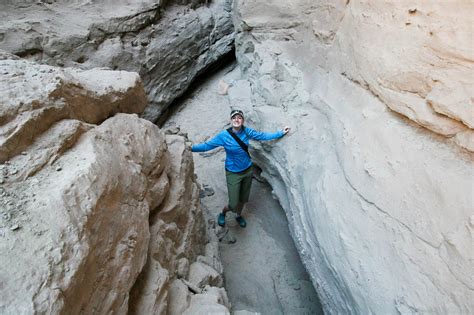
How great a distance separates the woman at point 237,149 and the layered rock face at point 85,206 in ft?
3.76

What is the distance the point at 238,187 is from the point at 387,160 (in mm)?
2473

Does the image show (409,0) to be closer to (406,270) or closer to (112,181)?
(406,270)

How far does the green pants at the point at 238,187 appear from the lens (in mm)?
4711

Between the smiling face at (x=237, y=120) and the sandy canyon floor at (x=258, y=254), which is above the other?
the smiling face at (x=237, y=120)

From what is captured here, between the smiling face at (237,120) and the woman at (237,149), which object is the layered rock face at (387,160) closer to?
the woman at (237,149)

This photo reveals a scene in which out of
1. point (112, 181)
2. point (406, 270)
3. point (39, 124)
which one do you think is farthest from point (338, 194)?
point (39, 124)

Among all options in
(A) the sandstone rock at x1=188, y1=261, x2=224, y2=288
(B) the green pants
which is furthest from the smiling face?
(A) the sandstone rock at x1=188, y1=261, x2=224, y2=288

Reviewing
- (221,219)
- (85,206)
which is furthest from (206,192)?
(85,206)

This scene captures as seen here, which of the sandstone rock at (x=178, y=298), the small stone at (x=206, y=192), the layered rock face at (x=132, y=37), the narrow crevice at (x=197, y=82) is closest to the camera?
the sandstone rock at (x=178, y=298)

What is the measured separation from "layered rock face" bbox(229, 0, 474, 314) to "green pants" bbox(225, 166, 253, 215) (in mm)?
708

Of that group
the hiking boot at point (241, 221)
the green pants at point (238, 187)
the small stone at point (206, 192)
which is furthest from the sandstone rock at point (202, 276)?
the small stone at point (206, 192)

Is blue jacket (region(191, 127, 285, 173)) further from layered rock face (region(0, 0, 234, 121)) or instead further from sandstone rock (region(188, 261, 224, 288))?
layered rock face (region(0, 0, 234, 121))

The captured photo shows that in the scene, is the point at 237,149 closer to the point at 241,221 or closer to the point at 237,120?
the point at 237,120

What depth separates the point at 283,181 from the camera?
442 cm
